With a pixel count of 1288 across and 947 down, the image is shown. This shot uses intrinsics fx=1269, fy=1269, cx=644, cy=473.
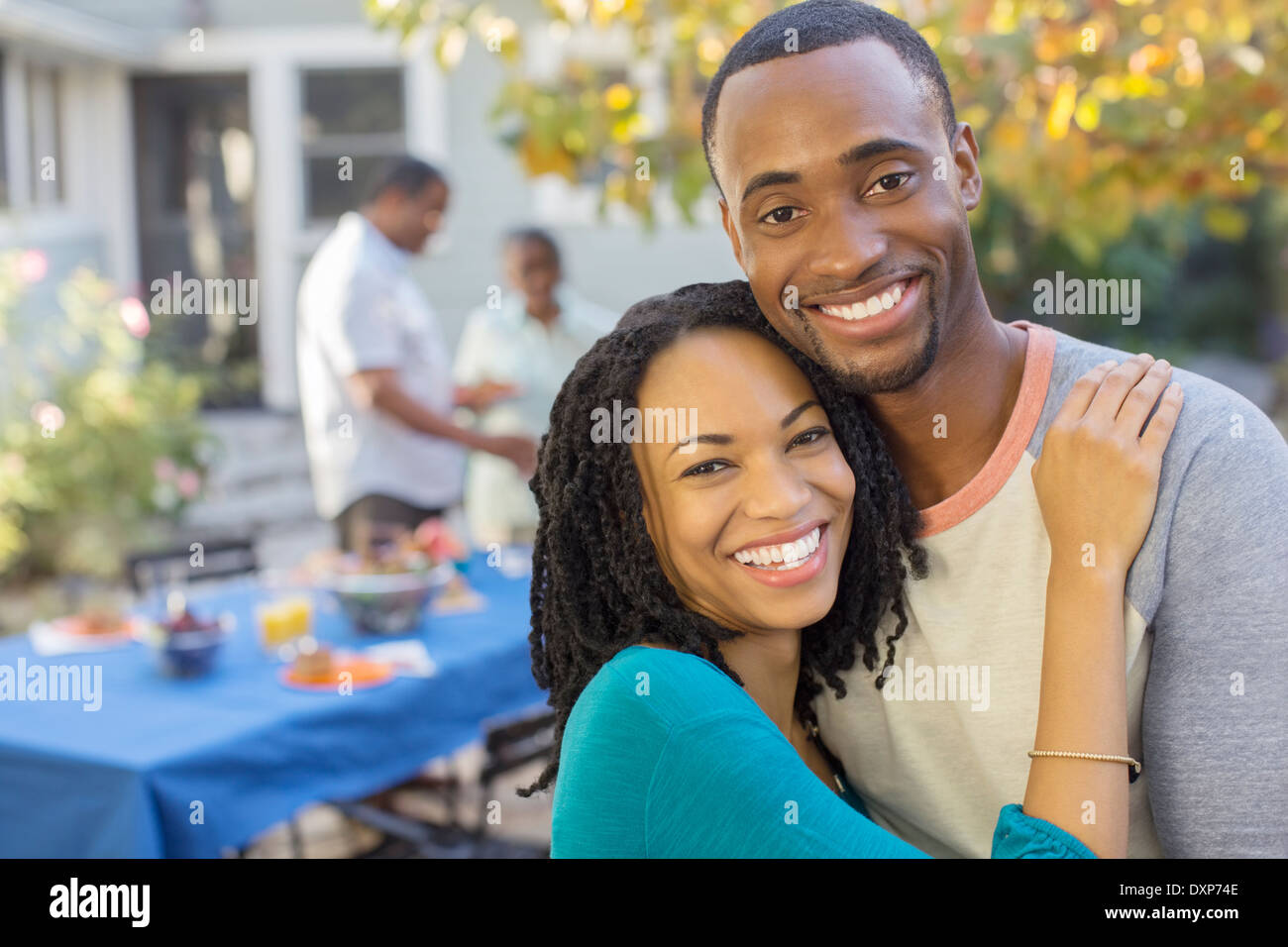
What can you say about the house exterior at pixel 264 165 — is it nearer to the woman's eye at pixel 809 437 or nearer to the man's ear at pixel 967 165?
the man's ear at pixel 967 165

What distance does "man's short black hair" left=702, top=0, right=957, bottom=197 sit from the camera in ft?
5.40

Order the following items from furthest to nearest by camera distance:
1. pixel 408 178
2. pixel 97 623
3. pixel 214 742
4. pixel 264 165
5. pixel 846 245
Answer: pixel 264 165 < pixel 408 178 < pixel 97 623 < pixel 214 742 < pixel 846 245

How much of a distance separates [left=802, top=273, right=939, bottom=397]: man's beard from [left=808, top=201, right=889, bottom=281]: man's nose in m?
0.09

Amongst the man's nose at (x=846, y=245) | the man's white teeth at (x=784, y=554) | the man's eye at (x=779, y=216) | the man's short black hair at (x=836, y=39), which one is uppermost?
the man's short black hair at (x=836, y=39)

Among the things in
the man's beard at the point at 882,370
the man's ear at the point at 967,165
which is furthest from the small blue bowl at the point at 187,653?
the man's ear at the point at 967,165

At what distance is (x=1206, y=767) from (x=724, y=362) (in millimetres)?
782

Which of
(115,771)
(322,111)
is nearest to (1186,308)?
(322,111)

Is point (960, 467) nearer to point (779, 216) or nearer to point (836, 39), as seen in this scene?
point (779, 216)

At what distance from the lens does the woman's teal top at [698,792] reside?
58.2 inches

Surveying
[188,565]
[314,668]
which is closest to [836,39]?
[314,668]

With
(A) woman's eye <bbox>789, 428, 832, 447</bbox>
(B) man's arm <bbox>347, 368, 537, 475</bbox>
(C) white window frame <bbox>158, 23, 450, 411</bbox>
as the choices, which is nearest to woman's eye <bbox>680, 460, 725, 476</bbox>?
(A) woman's eye <bbox>789, 428, 832, 447</bbox>

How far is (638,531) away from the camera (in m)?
1.71

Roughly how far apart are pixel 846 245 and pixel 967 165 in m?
0.30

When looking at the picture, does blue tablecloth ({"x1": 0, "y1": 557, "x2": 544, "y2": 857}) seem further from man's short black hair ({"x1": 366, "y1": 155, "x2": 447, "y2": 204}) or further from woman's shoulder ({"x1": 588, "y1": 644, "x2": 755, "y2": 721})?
man's short black hair ({"x1": 366, "y1": 155, "x2": 447, "y2": 204})
